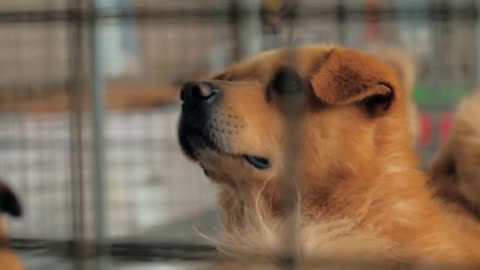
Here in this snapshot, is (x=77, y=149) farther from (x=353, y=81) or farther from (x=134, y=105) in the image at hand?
(x=134, y=105)

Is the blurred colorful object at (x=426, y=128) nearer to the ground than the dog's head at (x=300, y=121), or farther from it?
nearer to the ground

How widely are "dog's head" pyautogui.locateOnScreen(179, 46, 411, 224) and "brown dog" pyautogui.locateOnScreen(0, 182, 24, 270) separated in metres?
0.21

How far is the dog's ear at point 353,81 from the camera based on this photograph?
0.65 meters

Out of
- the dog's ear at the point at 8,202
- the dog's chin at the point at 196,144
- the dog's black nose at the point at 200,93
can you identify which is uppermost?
the dog's black nose at the point at 200,93

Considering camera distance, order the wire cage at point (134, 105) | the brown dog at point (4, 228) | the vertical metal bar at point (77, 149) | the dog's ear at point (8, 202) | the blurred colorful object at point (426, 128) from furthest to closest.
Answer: the blurred colorful object at point (426, 128) < the wire cage at point (134, 105) < the dog's ear at point (8, 202) < the brown dog at point (4, 228) < the vertical metal bar at point (77, 149)

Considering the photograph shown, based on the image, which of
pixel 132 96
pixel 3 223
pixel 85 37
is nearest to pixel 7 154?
pixel 132 96

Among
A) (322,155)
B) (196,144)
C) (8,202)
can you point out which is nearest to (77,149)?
(196,144)

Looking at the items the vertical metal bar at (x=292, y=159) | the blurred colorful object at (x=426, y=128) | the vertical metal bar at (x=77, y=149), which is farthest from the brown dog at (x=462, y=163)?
the blurred colorful object at (x=426, y=128)

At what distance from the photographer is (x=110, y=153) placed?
1.80 m

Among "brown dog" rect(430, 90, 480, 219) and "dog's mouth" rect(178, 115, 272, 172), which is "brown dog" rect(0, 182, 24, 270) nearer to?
"dog's mouth" rect(178, 115, 272, 172)

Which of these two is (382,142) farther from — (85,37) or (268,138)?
(85,37)

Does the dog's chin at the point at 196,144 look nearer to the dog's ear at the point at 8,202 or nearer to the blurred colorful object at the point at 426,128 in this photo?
the dog's ear at the point at 8,202

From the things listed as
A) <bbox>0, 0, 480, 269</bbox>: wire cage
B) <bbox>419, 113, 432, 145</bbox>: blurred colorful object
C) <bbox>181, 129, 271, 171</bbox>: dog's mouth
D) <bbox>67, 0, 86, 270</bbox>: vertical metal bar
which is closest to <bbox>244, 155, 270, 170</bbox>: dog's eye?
<bbox>181, 129, 271, 171</bbox>: dog's mouth

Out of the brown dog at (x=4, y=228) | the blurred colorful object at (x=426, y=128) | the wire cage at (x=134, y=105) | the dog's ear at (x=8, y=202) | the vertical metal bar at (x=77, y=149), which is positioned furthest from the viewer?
the blurred colorful object at (x=426, y=128)
